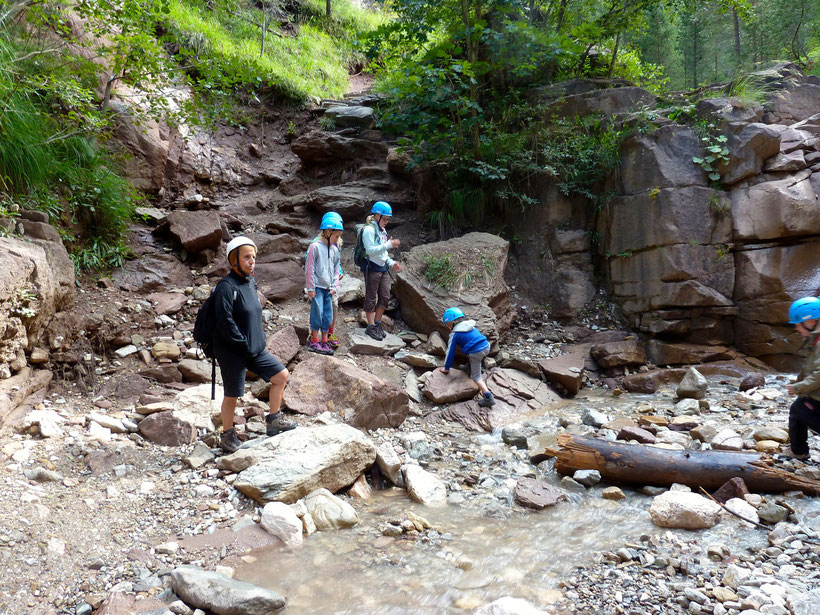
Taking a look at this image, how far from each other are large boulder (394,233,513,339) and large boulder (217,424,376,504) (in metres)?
3.72

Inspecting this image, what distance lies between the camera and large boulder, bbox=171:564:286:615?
102 inches

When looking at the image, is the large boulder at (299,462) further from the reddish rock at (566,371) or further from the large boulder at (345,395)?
the reddish rock at (566,371)

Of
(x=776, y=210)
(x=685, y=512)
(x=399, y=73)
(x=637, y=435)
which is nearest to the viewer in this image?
(x=685, y=512)

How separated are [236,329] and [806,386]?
4.99 metres

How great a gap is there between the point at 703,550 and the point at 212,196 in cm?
1087

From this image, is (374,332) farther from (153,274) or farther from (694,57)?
(694,57)

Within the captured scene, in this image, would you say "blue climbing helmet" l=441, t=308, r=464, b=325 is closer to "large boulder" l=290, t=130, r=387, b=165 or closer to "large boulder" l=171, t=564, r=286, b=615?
"large boulder" l=171, t=564, r=286, b=615

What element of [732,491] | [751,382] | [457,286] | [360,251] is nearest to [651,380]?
[751,382]

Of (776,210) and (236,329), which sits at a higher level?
(776,210)

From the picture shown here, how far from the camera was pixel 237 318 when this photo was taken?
14.1 feet

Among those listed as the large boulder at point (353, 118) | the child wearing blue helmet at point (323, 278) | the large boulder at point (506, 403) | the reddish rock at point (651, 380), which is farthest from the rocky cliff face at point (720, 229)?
the large boulder at point (353, 118)

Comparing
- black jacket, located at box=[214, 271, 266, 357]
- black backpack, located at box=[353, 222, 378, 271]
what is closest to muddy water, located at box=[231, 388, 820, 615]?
black jacket, located at box=[214, 271, 266, 357]

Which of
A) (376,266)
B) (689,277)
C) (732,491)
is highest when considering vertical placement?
(376,266)

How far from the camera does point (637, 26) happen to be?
410 inches
